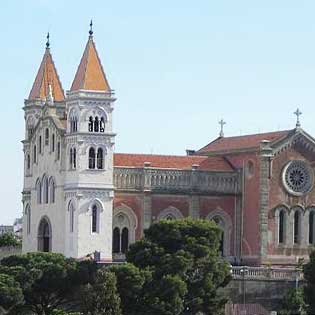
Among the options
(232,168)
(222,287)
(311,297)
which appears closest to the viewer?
(311,297)

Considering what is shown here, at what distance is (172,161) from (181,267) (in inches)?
756

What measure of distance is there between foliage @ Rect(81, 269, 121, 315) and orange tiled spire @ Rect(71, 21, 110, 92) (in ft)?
62.7

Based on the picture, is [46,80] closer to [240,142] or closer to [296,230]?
[240,142]

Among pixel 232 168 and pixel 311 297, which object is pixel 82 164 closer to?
pixel 232 168

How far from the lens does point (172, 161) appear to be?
346ft

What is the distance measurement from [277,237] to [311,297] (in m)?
18.1

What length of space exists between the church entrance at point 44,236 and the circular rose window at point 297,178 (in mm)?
15827

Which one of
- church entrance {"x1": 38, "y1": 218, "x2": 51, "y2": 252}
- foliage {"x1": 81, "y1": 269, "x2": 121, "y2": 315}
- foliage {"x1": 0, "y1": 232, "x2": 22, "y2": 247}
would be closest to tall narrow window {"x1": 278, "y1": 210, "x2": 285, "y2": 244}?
church entrance {"x1": 38, "y1": 218, "x2": 51, "y2": 252}

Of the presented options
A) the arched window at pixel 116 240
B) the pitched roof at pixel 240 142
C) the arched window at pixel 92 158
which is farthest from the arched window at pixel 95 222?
the pitched roof at pixel 240 142

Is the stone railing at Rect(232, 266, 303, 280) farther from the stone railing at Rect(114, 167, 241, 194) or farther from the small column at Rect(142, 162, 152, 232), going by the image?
the stone railing at Rect(114, 167, 241, 194)

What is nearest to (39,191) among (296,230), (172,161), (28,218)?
(28,218)

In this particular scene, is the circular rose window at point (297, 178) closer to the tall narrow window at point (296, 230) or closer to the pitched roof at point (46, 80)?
the tall narrow window at point (296, 230)

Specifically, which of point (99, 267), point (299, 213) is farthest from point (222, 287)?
point (299, 213)

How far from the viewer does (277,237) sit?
4087 inches
